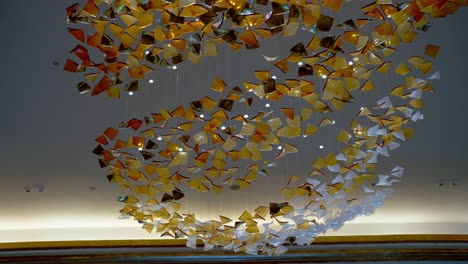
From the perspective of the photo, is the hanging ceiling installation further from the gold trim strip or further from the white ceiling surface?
the gold trim strip

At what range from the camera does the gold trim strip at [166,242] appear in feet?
24.2

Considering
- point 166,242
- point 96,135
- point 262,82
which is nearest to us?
point 262,82

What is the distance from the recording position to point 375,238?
763 cm

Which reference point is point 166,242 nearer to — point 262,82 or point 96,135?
point 96,135

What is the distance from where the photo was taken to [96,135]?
5215mm

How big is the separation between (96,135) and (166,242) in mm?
2720

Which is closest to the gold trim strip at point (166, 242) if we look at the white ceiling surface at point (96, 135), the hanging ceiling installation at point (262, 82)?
the white ceiling surface at point (96, 135)

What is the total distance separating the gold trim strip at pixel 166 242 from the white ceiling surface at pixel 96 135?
279 mm

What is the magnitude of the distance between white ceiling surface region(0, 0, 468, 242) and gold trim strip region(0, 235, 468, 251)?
11.0 inches

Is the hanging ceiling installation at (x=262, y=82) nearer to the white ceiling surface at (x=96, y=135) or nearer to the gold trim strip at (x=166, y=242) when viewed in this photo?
the white ceiling surface at (x=96, y=135)

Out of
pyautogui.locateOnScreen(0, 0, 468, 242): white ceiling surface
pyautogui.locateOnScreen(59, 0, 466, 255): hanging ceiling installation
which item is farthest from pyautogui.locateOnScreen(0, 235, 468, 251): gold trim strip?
pyautogui.locateOnScreen(59, 0, 466, 255): hanging ceiling installation

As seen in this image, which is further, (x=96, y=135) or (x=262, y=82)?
(x=96, y=135)

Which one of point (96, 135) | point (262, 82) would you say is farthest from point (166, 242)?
point (262, 82)

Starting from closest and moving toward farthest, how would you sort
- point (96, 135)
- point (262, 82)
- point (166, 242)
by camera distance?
point (262, 82), point (96, 135), point (166, 242)
